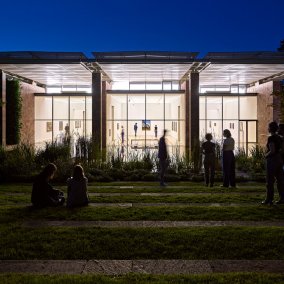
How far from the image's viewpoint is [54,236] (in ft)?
21.0

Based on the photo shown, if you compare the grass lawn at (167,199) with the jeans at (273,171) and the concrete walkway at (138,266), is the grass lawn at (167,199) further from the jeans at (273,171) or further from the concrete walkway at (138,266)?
the concrete walkway at (138,266)

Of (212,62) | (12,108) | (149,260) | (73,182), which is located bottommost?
(149,260)

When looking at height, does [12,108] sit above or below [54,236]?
above

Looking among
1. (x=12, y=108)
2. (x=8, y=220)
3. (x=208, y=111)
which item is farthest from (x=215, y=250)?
(x=208, y=111)

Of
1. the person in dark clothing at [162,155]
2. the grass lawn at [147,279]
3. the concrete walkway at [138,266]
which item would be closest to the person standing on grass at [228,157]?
the person in dark clothing at [162,155]

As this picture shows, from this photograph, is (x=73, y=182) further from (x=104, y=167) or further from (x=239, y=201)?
(x=104, y=167)

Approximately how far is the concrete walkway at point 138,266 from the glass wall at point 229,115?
912 inches

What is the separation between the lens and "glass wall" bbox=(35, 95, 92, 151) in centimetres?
2869

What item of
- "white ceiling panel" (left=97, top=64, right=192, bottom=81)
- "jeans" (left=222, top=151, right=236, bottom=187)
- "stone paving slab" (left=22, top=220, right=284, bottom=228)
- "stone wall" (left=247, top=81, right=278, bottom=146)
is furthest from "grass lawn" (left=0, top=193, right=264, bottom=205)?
"stone wall" (left=247, top=81, right=278, bottom=146)

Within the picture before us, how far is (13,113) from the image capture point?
24094 mm

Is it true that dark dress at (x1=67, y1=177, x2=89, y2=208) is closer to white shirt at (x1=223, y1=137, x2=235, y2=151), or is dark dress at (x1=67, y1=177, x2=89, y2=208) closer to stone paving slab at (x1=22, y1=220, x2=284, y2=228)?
stone paving slab at (x1=22, y1=220, x2=284, y2=228)

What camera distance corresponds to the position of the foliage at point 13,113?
2383cm

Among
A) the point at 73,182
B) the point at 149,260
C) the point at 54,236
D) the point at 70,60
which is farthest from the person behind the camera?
the point at 70,60

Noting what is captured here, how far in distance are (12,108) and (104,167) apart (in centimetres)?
994
